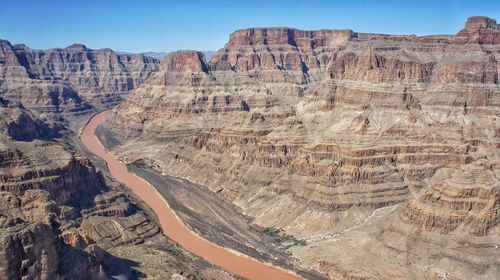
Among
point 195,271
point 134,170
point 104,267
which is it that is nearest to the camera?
point 104,267

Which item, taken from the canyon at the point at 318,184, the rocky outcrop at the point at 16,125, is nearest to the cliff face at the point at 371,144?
the canyon at the point at 318,184

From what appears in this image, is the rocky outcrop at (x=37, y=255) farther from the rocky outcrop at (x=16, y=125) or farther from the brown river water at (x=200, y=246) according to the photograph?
the rocky outcrop at (x=16, y=125)

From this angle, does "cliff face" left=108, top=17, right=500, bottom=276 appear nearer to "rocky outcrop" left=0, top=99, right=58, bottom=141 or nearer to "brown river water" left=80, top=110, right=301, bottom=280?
"brown river water" left=80, top=110, right=301, bottom=280

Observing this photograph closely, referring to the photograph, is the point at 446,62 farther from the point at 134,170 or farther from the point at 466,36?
the point at 134,170

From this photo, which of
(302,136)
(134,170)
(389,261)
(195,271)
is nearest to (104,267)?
(195,271)

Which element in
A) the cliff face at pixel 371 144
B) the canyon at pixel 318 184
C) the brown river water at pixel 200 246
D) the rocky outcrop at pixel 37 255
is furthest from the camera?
the cliff face at pixel 371 144

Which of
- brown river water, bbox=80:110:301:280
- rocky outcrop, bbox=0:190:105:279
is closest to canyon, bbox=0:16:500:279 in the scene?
rocky outcrop, bbox=0:190:105:279
